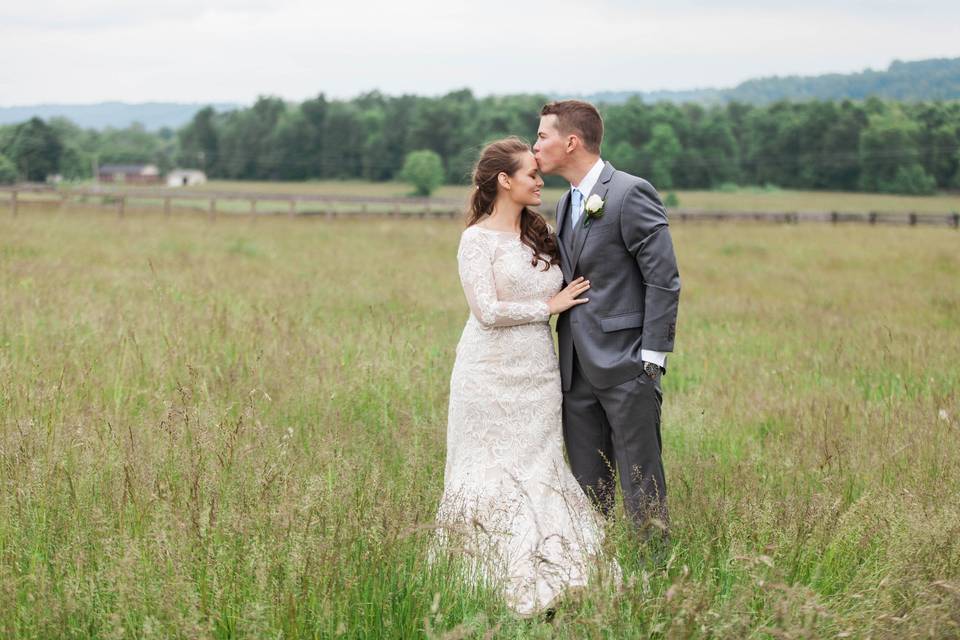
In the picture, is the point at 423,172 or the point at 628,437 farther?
the point at 423,172

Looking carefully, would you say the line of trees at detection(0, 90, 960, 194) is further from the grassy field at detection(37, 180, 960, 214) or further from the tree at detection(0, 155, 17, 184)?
the grassy field at detection(37, 180, 960, 214)

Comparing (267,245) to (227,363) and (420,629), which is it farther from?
(420,629)

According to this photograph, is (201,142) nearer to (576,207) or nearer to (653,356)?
(576,207)

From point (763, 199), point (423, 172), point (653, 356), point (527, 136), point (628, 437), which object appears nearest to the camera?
point (653, 356)

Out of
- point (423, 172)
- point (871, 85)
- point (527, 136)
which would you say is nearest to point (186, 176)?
point (423, 172)

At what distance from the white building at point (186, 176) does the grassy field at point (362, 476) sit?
103 metres

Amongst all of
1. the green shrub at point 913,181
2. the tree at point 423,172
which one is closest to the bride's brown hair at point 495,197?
the green shrub at point 913,181

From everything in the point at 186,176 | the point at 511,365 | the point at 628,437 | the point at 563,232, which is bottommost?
the point at 628,437

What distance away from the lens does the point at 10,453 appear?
4152 millimetres

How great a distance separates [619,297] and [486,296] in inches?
25.6

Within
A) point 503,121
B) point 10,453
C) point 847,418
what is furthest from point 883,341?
point 503,121

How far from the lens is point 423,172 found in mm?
86062

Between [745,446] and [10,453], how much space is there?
4.35m

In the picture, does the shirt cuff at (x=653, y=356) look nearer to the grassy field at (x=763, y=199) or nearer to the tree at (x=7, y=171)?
the grassy field at (x=763, y=199)
